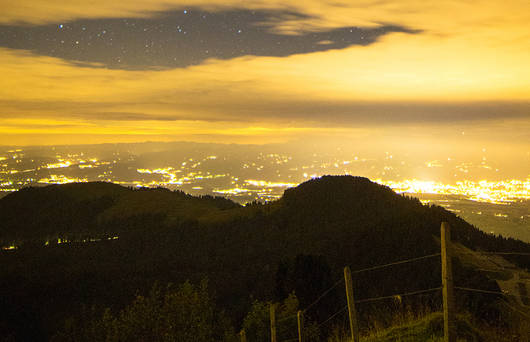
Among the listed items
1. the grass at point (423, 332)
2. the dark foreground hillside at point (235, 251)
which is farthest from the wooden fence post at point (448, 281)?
the dark foreground hillside at point (235, 251)

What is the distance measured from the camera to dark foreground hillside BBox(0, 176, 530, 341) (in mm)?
51125

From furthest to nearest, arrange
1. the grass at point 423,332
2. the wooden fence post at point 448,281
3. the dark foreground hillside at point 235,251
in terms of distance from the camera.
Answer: the dark foreground hillside at point 235,251
the grass at point 423,332
the wooden fence post at point 448,281

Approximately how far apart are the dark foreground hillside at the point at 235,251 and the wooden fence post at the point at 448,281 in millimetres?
13859

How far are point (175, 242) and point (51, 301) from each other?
44.9 metres

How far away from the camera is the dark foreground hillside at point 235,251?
5112 centimetres

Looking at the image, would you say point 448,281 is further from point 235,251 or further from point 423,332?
point 235,251

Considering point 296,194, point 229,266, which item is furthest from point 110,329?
point 296,194

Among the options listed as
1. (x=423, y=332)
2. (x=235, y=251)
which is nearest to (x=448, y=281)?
(x=423, y=332)

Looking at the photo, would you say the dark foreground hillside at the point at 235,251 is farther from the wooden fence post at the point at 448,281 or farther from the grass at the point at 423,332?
the wooden fence post at the point at 448,281

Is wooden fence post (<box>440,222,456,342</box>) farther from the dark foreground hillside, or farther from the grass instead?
the dark foreground hillside

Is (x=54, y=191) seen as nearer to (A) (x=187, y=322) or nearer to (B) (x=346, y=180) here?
(B) (x=346, y=180)

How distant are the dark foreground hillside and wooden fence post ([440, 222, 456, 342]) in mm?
13859

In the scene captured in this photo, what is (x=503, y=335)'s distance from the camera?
527 inches

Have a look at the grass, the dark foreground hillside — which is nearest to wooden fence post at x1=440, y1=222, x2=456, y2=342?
the grass
